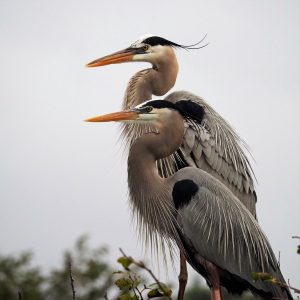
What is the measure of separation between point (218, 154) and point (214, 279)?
51.4 inches

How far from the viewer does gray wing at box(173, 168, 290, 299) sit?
4852 millimetres

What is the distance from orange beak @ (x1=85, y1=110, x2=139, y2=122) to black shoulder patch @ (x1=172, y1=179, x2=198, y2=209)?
0.50 m

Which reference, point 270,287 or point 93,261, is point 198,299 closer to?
point 93,261

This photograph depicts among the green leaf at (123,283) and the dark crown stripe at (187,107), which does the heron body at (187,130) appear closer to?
the dark crown stripe at (187,107)

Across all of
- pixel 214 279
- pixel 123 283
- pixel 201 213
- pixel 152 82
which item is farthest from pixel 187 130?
pixel 123 283

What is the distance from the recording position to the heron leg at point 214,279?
4.76m

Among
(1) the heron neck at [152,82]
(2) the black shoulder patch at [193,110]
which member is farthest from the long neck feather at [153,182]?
(1) the heron neck at [152,82]

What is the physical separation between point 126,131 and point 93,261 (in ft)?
19.1

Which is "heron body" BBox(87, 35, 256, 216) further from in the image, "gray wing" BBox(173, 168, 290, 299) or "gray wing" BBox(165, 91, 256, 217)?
"gray wing" BBox(173, 168, 290, 299)

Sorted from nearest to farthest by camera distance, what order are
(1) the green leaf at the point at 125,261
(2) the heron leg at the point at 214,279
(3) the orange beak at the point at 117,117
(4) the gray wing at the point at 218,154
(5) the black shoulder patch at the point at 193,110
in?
(1) the green leaf at the point at 125,261
(2) the heron leg at the point at 214,279
(3) the orange beak at the point at 117,117
(5) the black shoulder patch at the point at 193,110
(4) the gray wing at the point at 218,154

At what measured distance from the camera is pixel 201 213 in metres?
4.85

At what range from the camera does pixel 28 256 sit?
1274 centimetres

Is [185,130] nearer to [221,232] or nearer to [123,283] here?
[221,232]

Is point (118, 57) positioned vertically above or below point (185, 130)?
above
